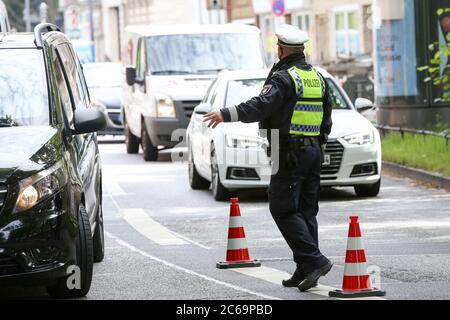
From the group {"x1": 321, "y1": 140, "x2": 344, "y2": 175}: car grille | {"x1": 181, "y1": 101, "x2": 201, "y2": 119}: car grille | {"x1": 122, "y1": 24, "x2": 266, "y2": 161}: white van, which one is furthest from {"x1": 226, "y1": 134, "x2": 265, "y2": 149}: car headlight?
{"x1": 181, "y1": 101, "x2": 201, "y2": 119}: car grille

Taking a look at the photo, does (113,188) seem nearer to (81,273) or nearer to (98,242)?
(98,242)

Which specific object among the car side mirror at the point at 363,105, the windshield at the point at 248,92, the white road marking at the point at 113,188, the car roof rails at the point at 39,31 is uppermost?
the car roof rails at the point at 39,31

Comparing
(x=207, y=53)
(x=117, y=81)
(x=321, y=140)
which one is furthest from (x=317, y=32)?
(x=321, y=140)

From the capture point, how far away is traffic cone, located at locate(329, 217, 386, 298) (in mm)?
9672

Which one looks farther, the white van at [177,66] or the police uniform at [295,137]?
the white van at [177,66]

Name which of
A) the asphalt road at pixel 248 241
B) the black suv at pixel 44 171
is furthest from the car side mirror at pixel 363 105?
the black suv at pixel 44 171

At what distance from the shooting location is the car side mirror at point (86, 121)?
402 inches

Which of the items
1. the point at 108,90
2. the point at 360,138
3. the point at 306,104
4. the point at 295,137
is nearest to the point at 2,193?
the point at 295,137

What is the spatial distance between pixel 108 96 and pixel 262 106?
22.5 meters

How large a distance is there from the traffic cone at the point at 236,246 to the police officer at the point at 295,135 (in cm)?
127

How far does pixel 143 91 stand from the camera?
25.6 m

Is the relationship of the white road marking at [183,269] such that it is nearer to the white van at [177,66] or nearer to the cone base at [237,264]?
the cone base at [237,264]

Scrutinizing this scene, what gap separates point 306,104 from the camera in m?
10.1

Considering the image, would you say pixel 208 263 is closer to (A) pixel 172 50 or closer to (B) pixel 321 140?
(B) pixel 321 140
